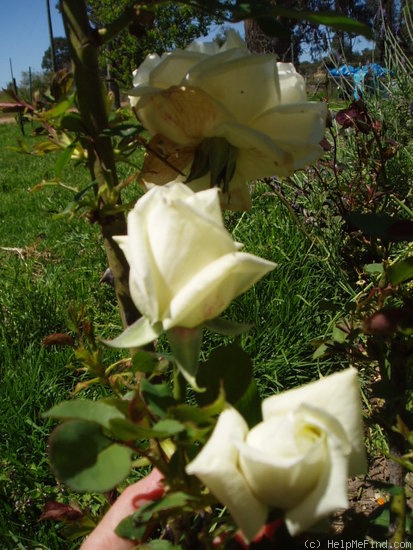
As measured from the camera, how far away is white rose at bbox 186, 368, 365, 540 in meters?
0.23

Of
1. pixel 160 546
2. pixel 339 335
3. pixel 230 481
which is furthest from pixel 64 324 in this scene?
pixel 230 481

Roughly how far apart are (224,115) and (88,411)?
20 cm

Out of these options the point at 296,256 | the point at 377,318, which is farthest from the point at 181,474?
the point at 296,256

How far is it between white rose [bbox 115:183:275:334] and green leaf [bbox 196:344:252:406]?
8cm

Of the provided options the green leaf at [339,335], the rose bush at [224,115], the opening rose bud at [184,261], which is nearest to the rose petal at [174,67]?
the rose bush at [224,115]

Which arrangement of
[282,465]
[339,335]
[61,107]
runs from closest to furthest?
[282,465] → [61,107] → [339,335]

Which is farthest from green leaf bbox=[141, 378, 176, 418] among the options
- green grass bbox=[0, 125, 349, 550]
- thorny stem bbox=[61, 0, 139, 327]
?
green grass bbox=[0, 125, 349, 550]

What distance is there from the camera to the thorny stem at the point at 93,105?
1.14 ft

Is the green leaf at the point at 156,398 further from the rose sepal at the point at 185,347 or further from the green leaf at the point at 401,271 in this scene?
the green leaf at the point at 401,271

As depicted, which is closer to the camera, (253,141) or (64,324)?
(253,141)

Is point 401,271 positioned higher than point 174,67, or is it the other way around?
point 174,67

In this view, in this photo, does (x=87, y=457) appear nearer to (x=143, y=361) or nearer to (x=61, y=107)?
(x=143, y=361)

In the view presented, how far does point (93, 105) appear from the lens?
14.0 inches

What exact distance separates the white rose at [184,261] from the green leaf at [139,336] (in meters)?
0.02
